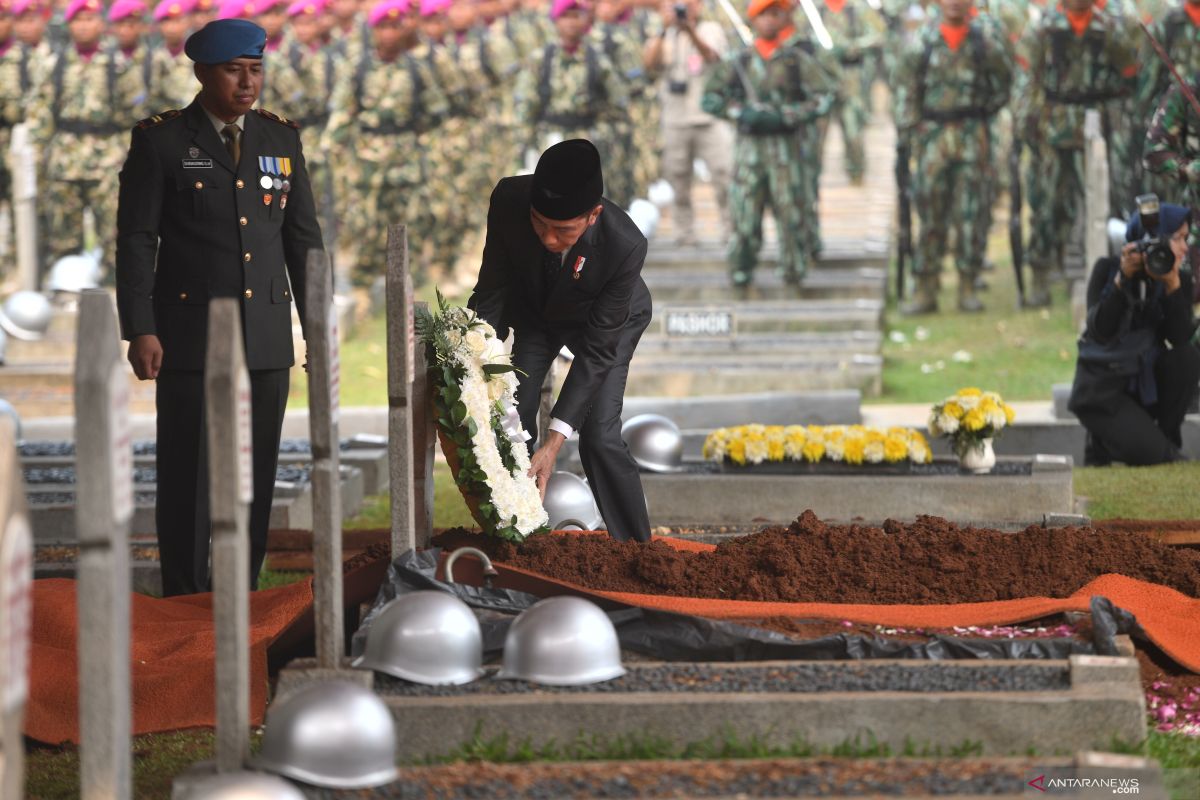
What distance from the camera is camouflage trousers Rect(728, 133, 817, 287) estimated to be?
16.6m

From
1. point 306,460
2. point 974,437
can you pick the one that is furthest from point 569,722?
point 306,460

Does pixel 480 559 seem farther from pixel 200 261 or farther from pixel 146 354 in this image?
pixel 200 261

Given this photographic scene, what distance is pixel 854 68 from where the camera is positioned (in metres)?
22.0

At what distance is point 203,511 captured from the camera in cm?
665

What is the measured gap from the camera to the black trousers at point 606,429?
6.54 meters

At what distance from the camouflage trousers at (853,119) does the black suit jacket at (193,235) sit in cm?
1582

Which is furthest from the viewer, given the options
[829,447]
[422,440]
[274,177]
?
[829,447]

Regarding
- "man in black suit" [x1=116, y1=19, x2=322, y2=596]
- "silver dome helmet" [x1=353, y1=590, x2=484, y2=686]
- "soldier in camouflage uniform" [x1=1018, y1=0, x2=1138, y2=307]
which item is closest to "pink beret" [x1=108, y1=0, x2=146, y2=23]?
"soldier in camouflage uniform" [x1=1018, y1=0, x2=1138, y2=307]

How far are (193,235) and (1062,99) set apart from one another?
485 inches

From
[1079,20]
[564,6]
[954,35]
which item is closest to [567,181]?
[954,35]

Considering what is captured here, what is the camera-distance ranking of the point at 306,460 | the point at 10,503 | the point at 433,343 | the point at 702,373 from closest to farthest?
the point at 10,503 → the point at 433,343 → the point at 306,460 → the point at 702,373

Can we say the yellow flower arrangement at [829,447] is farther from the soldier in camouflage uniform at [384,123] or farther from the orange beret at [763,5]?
the soldier in camouflage uniform at [384,123]

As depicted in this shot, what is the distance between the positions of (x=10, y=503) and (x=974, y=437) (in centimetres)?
629

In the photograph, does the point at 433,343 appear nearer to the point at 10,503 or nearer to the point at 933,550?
the point at 933,550
